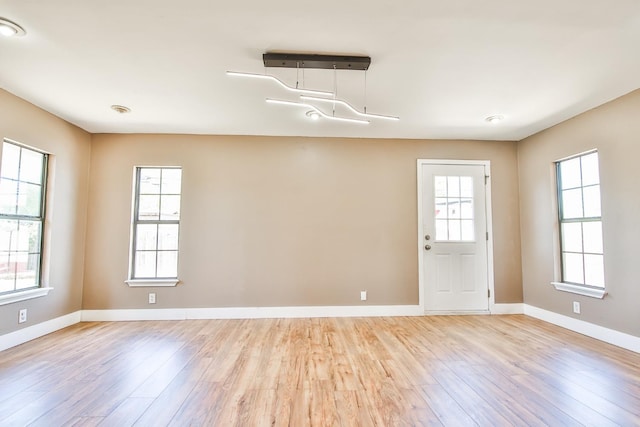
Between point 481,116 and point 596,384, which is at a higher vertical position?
point 481,116

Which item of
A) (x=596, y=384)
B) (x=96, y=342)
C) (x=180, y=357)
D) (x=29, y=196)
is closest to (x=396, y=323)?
(x=596, y=384)

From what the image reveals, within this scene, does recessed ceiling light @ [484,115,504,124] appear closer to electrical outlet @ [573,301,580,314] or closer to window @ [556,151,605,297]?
window @ [556,151,605,297]

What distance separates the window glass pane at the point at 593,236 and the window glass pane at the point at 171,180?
506cm

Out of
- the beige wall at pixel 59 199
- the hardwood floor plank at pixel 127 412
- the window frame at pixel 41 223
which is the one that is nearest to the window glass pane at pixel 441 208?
the hardwood floor plank at pixel 127 412

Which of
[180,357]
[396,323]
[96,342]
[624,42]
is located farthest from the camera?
[396,323]

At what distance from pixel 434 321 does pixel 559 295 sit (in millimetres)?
1520

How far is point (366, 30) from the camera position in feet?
6.76

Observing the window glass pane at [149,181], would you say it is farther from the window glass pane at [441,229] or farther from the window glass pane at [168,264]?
the window glass pane at [441,229]

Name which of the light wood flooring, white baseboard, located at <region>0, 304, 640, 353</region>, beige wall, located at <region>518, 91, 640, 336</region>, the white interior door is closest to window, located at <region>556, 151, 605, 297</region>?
beige wall, located at <region>518, 91, 640, 336</region>

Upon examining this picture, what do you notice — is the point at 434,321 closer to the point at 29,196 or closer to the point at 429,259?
the point at 429,259

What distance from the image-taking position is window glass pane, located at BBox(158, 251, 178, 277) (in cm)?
413

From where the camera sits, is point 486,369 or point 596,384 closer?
point 596,384

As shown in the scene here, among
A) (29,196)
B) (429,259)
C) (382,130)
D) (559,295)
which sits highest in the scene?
(382,130)

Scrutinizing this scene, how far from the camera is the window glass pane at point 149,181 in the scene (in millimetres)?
4238
